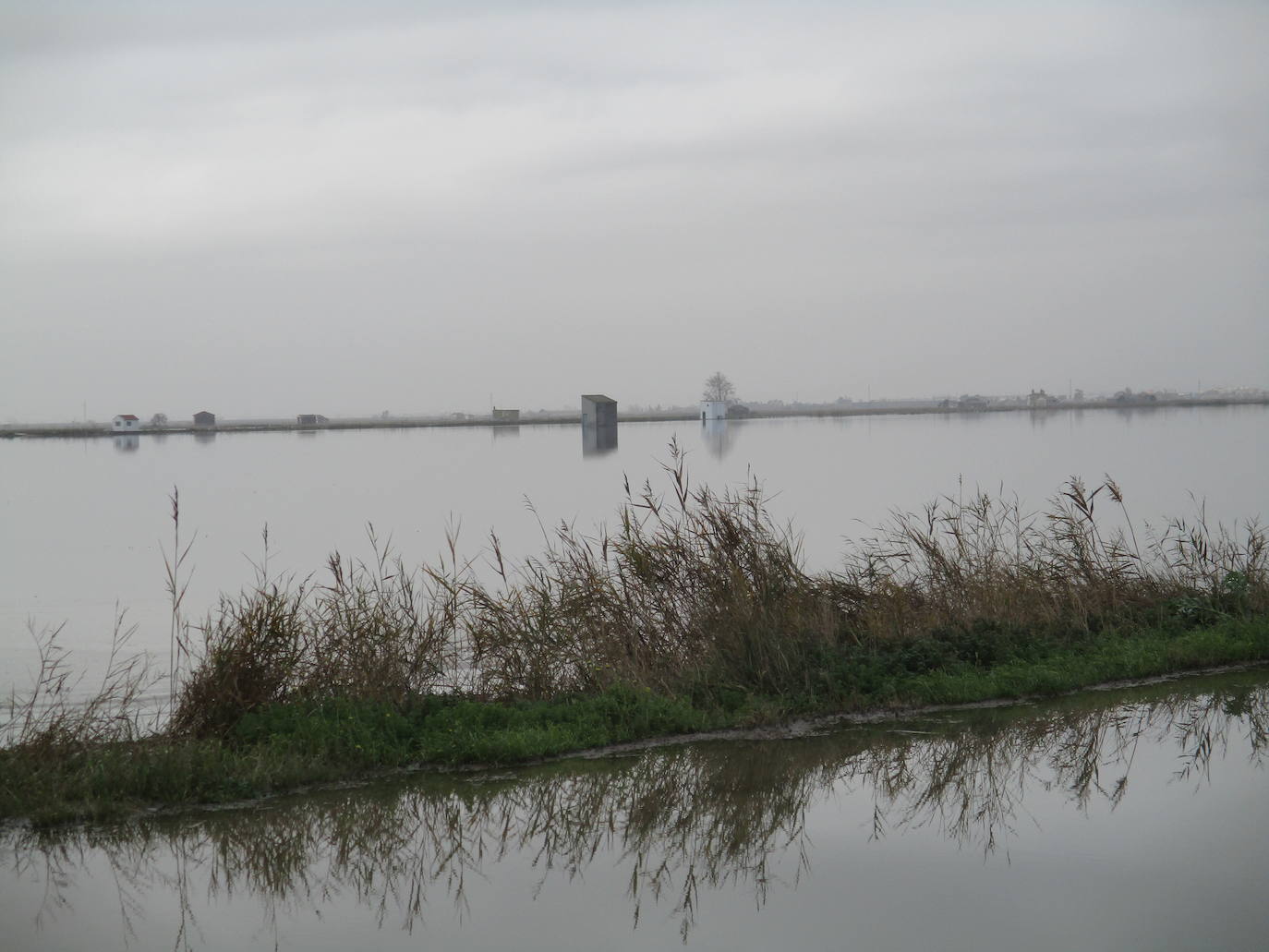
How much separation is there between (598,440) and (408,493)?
3688cm

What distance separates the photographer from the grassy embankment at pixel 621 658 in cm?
655

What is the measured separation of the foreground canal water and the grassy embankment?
326 mm

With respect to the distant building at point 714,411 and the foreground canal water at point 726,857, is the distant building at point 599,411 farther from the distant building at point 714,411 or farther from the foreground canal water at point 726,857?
the foreground canal water at point 726,857

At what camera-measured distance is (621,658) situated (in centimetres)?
848

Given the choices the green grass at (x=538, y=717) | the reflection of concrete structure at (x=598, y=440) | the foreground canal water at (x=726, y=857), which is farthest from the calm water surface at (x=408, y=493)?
the foreground canal water at (x=726, y=857)

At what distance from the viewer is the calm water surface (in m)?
19.7

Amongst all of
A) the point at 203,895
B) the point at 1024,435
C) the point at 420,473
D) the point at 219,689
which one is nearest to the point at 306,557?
the point at 219,689

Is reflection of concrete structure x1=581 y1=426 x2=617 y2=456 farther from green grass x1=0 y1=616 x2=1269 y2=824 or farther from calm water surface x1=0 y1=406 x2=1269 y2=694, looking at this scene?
green grass x1=0 y1=616 x2=1269 y2=824

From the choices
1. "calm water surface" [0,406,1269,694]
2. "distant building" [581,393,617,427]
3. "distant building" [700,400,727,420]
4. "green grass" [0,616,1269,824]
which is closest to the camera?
"green grass" [0,616,1269,824]

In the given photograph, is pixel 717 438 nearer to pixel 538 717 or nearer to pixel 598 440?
pixel 598 440

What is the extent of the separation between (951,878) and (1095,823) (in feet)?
3.98

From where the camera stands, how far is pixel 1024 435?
75.0m

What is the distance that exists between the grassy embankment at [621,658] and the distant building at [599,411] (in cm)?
7424

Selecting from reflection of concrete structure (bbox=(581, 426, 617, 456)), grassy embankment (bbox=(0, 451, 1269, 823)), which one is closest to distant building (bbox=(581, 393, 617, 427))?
reflection of concrete structure (bbox=(581, 426, 617, 456))
